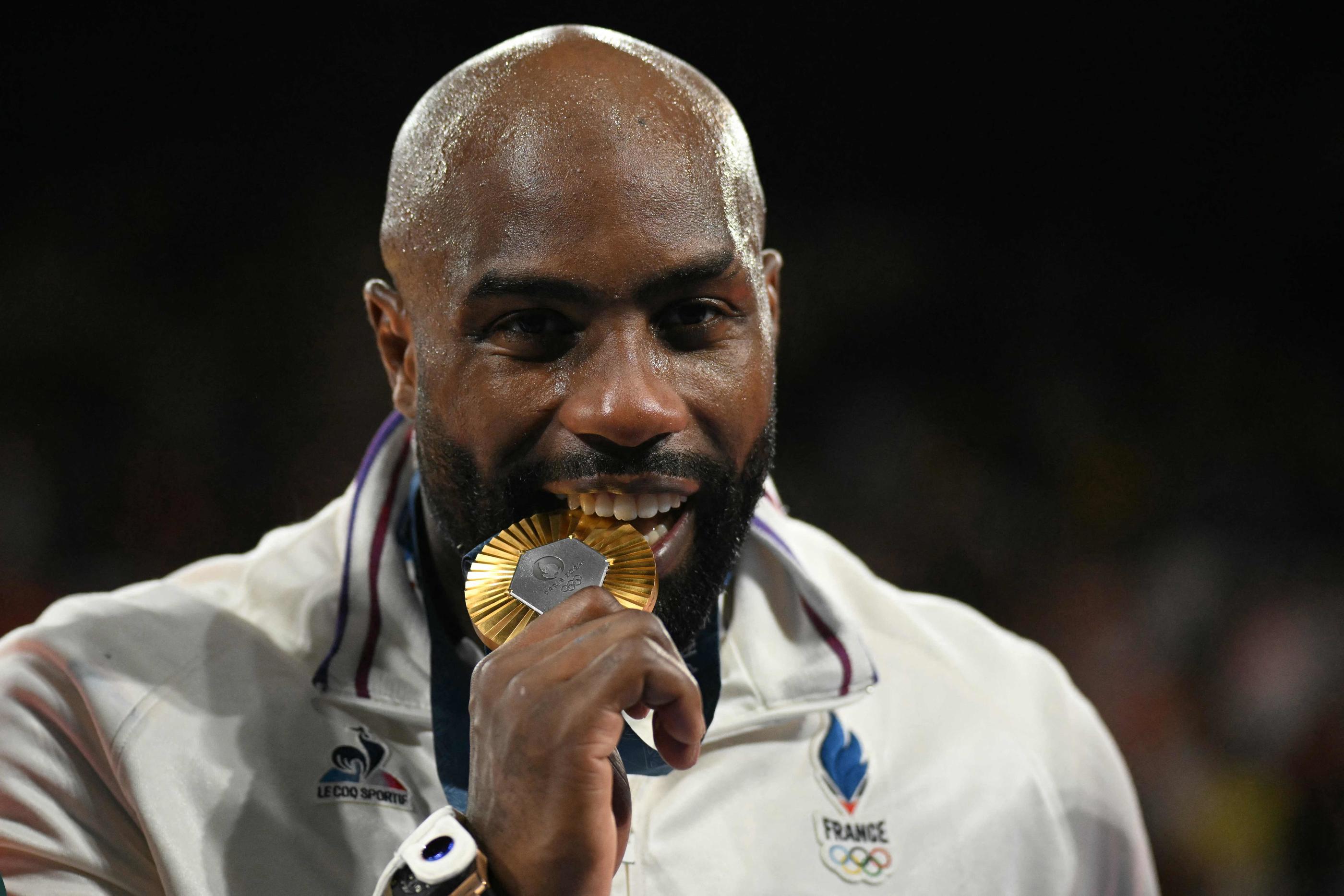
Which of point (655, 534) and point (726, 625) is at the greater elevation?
point (655, 534)

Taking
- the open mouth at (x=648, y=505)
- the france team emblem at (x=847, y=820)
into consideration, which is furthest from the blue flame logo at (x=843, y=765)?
the open mouth at (x=648, y=505)

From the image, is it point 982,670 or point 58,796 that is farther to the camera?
point 982,670

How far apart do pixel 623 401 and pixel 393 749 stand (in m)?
0.72

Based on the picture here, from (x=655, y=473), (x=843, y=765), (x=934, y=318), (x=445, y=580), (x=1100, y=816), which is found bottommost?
(x=1100, y=816)

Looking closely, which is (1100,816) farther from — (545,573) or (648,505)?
(545,573)

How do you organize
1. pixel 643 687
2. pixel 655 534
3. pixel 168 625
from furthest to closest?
pixel 168 625
pixel 655 534
pixel 643 687

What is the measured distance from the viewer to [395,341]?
2.06 meters

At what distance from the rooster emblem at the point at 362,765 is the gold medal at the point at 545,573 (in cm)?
54

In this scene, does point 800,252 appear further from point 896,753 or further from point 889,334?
point 896,753

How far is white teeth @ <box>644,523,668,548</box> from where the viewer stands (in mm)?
1736

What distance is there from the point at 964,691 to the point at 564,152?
4.09 ft

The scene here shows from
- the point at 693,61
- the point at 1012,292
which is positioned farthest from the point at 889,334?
the point at 693,61

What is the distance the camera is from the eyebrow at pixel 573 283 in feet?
5.52

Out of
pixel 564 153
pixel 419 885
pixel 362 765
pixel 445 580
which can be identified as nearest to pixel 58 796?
pixel 362 765
